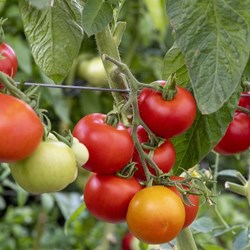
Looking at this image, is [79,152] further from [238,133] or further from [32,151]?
[238,133]

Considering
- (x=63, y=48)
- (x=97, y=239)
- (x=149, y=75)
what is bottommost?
(x=97, y=239)

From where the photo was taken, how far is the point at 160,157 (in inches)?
31.6

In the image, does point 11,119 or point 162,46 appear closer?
point 11,119

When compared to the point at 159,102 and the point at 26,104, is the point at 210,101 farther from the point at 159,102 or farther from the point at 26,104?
the point at 26,104

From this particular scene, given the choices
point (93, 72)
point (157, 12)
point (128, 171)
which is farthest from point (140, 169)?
point (93, 72)

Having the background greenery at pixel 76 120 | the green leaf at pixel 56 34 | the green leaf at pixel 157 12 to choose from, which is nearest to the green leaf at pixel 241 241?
the green leaf at pixel 56 34

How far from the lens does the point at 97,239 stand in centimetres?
228

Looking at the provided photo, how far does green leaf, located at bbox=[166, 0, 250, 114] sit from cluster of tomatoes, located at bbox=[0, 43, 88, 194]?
0.14 metres

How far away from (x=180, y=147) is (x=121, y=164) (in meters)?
0.14

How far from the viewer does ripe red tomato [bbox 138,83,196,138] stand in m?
0.78

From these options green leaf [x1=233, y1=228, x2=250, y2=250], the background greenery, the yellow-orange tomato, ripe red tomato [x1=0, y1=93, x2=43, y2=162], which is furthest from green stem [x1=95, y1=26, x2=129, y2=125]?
the background greenery

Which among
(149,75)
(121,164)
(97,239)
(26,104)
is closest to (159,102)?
(121,164)

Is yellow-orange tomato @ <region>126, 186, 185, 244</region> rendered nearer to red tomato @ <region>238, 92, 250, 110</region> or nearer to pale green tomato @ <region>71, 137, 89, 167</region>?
pale green tomato @ <region>71, 137, 89, 167</region>

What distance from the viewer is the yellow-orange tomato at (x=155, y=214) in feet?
2.47
